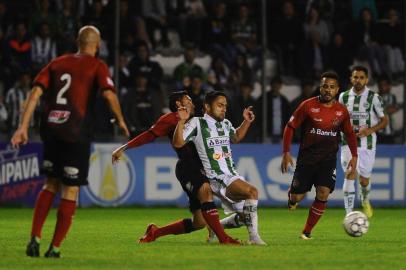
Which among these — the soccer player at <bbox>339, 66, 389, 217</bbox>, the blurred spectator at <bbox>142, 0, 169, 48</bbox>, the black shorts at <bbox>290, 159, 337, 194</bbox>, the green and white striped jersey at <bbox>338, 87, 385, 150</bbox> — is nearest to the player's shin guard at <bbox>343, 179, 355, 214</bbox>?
the soccer player at <bbox>339, 66, 389, 217</bbox>

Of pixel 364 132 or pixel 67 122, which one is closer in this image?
pixel 67 122

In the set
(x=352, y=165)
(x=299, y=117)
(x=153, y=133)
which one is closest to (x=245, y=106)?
(x=299, y=117)

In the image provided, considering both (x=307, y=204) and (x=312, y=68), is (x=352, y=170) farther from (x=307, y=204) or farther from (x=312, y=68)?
(x=312, y=68)

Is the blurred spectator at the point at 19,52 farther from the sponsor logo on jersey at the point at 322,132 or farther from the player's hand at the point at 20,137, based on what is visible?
the player's hand at the point at 20,137

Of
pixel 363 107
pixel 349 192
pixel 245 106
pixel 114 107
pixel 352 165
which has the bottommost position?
pixel 349 192

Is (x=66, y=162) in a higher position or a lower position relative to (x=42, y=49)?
higher

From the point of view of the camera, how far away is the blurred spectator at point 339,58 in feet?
68.5

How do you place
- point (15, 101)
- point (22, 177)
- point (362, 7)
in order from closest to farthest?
point (15, 101), point (22, 177), point (362, 7)

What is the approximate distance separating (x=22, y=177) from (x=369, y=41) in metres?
7.05

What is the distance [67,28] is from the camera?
20.0 m

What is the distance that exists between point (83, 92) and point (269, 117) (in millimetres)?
10277

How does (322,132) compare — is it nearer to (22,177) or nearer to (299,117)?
(299,117)

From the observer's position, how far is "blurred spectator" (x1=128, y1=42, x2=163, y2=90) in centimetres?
1984

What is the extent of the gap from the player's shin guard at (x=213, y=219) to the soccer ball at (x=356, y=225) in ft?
5.28
